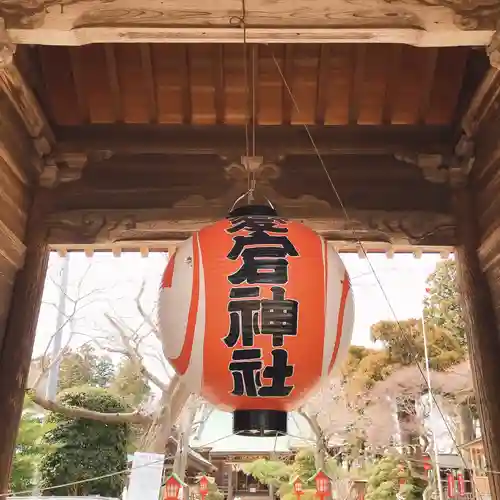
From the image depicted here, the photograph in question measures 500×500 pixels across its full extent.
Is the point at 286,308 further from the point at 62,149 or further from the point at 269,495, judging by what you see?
the point at 269,495

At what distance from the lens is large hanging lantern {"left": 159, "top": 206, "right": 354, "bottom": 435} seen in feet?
4.79

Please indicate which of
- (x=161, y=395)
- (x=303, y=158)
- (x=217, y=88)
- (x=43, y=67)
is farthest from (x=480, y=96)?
(x=161, y=395)

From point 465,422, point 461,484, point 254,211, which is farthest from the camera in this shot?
point 465,422

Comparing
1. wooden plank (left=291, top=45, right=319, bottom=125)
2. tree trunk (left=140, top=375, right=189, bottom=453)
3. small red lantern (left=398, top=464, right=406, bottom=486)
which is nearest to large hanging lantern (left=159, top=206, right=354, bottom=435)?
wooden plank (left=291, top=45, right=319, bottom=125)

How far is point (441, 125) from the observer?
3.56 metres

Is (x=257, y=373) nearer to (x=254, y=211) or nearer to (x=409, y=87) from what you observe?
(x=254, y=211)

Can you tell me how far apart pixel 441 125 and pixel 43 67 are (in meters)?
2.62

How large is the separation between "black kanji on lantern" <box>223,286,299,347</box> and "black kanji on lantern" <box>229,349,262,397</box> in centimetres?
3

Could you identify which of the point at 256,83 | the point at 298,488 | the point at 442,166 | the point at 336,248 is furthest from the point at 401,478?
the point at 256,83

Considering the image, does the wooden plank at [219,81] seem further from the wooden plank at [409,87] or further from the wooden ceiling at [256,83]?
the wooden plank at [409,87]

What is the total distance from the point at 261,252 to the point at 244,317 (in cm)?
21

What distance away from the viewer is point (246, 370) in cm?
146

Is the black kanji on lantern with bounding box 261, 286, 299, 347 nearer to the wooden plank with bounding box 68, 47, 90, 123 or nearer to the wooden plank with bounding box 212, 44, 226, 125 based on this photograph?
the wooden plank with bounding box 212, 44, 226, 125

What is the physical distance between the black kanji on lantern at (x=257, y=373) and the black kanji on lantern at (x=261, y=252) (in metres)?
0.20
